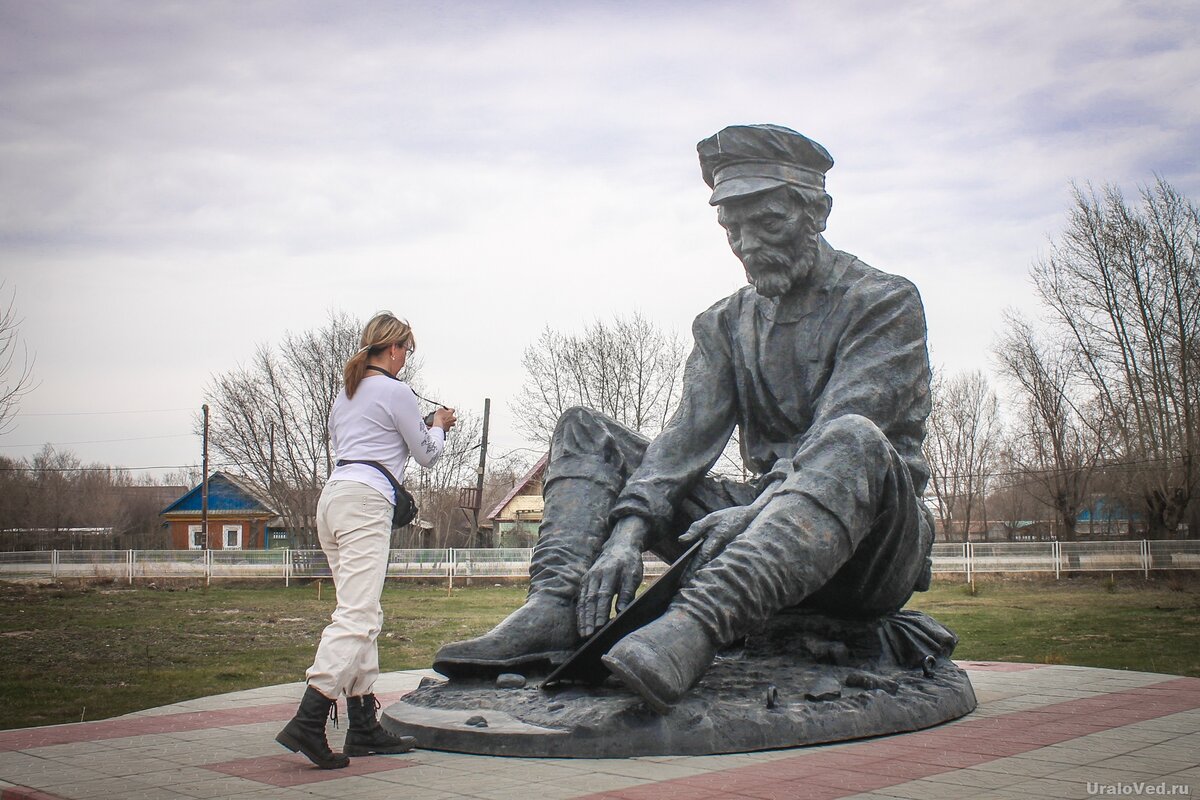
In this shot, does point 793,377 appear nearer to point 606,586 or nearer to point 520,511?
point 606,586

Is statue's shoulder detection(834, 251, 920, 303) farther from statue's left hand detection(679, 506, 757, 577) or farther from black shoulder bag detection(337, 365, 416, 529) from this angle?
black shoulder bag detection(337, 365, 416, 529)

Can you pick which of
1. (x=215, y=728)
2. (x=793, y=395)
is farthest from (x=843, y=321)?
(x=215, y=728)

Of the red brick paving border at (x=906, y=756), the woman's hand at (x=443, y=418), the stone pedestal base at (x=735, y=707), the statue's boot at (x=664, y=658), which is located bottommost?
the red brick paving border at (x=906, y=756)

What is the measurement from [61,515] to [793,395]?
186 feet

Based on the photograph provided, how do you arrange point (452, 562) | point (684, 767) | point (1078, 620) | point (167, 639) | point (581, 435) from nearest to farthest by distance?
point (684, 767)
point (581, 435)
point (167, 639)
point (1078, 620)
point (452, 562)

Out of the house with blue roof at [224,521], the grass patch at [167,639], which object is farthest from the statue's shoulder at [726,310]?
the house with blue roof at [224,521]

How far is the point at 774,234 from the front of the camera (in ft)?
15.8

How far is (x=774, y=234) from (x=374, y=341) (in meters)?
1.87

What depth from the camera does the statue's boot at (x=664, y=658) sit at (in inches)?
129

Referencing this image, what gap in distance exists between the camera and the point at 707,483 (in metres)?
4.97

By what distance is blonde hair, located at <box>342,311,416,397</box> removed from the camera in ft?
12.8

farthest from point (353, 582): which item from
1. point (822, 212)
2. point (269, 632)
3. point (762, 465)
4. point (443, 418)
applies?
point (269, 632)

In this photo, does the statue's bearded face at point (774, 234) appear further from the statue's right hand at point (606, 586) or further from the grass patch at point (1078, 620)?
the grass patch at point (1078, 620)

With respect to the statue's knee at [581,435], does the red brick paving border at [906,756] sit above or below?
below
